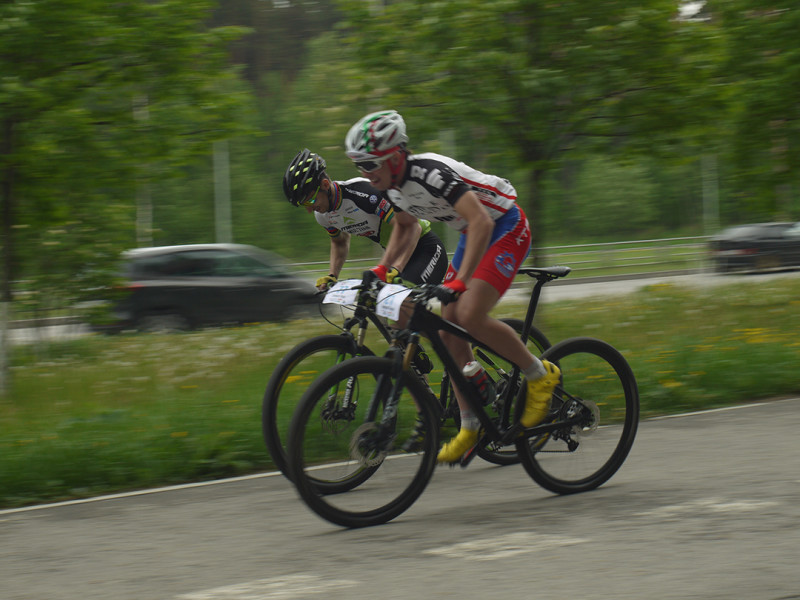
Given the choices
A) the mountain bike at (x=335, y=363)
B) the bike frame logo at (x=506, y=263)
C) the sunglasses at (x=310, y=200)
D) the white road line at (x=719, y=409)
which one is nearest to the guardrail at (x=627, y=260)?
the white road line at (x=719, y=409)

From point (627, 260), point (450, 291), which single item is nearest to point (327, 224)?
point (450, 291)

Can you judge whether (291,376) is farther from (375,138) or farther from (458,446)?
(375,138)

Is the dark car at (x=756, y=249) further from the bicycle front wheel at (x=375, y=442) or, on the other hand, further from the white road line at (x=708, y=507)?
the bicycle front wheel at (x=375, y=442)

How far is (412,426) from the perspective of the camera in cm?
504

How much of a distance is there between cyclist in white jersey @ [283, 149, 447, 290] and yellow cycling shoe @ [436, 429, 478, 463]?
3.65 ft

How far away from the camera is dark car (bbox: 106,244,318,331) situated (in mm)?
18062

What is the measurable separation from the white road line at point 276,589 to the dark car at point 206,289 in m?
13.9

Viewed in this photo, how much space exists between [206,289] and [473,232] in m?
14.0

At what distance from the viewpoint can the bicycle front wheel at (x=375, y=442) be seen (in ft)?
16.1

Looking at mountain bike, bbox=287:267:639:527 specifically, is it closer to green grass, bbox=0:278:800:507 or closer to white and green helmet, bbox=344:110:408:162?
white and green helmet, bbox=344:110:408:162

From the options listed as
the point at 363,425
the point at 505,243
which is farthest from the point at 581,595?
the point at 505,243

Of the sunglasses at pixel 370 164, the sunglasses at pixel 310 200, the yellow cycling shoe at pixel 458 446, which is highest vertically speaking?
the sunglasses at pixel 370 164

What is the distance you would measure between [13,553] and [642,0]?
819 cm

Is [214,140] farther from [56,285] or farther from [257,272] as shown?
[257,272]
